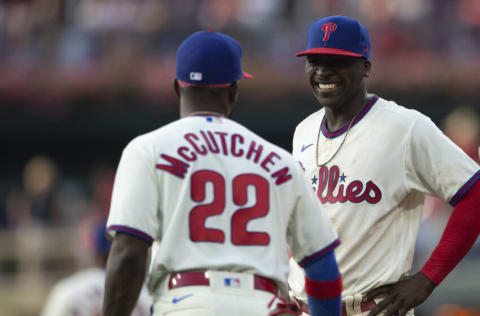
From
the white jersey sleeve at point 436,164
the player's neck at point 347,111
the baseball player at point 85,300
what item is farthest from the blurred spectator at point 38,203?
the white jersey sleeve at point 436,164

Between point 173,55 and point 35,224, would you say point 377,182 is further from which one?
point 173,55

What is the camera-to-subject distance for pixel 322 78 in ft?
14.1

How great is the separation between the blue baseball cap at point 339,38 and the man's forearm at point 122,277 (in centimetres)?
149

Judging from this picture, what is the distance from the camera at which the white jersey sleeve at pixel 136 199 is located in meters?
3.21

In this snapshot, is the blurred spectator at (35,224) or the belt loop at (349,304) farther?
the blurred spectator at (35,224)

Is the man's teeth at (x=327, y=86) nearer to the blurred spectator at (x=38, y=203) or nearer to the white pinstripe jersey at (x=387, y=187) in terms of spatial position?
the white pinstripe jersey at (x=387, y=187)

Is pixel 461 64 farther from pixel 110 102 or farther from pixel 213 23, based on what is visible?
pixel 110 102

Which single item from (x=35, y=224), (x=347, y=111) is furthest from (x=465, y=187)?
(x=35, y=224)

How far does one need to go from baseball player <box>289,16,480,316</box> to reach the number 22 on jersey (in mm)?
902

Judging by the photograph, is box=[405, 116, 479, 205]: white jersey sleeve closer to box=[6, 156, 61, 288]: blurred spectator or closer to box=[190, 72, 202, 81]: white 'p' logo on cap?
box=[190, 72, 202, 81]: white 'p' logo on cap

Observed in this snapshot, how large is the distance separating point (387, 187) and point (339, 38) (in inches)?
28.2

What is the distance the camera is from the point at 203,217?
325 cm

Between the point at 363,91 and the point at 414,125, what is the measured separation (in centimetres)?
36

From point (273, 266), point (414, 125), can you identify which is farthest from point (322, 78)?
point (273, 266)
